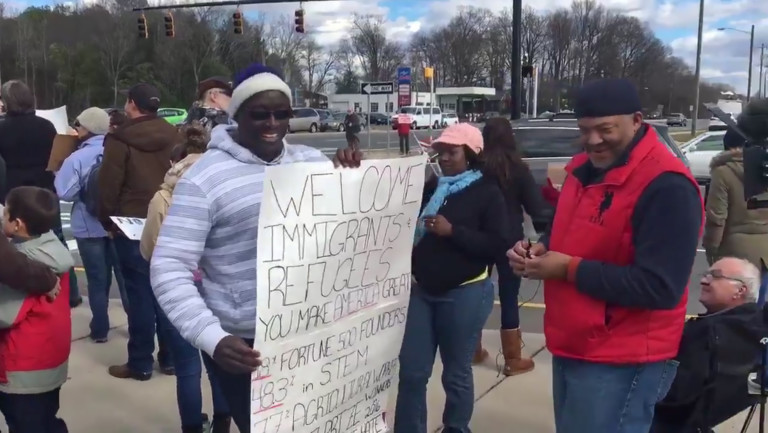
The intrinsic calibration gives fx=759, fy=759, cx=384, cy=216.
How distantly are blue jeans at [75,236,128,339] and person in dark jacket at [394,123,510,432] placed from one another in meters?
2.68

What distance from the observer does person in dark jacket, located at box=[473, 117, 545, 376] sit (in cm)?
387

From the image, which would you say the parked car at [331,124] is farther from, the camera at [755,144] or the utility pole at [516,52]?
the camera at [755,144]

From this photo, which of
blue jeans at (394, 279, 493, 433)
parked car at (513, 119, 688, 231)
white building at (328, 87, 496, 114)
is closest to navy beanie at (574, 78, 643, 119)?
blue jeans at (394, 279, 493, 433)

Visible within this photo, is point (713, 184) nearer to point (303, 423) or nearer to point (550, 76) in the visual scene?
point (303, 423)

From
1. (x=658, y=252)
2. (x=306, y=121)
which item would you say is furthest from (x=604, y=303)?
(x=306, y=121)

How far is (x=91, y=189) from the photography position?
4.91 meters

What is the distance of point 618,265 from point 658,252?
127mm

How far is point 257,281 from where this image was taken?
82.7 inches

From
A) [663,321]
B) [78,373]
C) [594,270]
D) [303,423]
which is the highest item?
[594,270]

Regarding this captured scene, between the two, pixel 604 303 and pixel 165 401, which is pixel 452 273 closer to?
pixel 604 303

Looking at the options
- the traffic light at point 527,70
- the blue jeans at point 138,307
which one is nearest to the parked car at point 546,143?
the blue jeans at point 138,307

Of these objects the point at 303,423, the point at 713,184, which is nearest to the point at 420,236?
the point at 303,423

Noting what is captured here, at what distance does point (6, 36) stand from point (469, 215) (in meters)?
64.8

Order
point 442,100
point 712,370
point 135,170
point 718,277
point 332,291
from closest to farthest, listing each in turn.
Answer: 1. point 332,291
2. point 712,370
3. point 718,277
4. point 135,170
5. point 442,100
